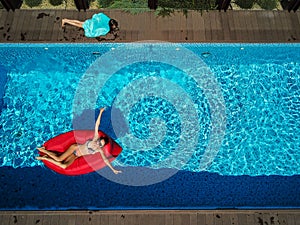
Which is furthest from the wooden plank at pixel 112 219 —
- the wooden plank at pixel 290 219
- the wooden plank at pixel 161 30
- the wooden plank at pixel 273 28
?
the wooden plank at pixel 273 28

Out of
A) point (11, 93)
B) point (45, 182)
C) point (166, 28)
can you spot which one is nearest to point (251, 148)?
point (166, 28)

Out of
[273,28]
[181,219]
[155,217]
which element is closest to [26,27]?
[155,217]

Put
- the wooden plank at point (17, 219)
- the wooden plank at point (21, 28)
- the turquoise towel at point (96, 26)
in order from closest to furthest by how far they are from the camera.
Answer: the wooden plank at point (17, 219), the turquoise towel at point (96, 26), the wooden plank at point (21, 28)

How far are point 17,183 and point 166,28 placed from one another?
4.20m

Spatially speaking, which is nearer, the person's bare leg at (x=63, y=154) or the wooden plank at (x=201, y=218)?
the wooden plank at (x=201, y=218)

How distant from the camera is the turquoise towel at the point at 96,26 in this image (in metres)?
6.45

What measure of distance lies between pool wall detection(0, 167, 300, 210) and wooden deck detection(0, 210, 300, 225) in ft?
0.60

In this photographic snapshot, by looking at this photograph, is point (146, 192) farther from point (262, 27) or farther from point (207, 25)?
point (262, 27)

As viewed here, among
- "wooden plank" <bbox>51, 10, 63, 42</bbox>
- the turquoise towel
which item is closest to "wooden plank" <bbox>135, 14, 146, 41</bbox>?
the turquoise towel

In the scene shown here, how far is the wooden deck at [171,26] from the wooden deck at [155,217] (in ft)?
11.2

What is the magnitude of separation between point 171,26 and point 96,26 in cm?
156

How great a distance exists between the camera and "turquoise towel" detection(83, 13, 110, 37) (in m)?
6.45

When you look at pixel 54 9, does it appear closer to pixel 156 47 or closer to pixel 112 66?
pixel 112 66

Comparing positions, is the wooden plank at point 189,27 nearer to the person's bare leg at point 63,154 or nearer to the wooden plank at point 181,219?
the person's bare leg at point 63,154
